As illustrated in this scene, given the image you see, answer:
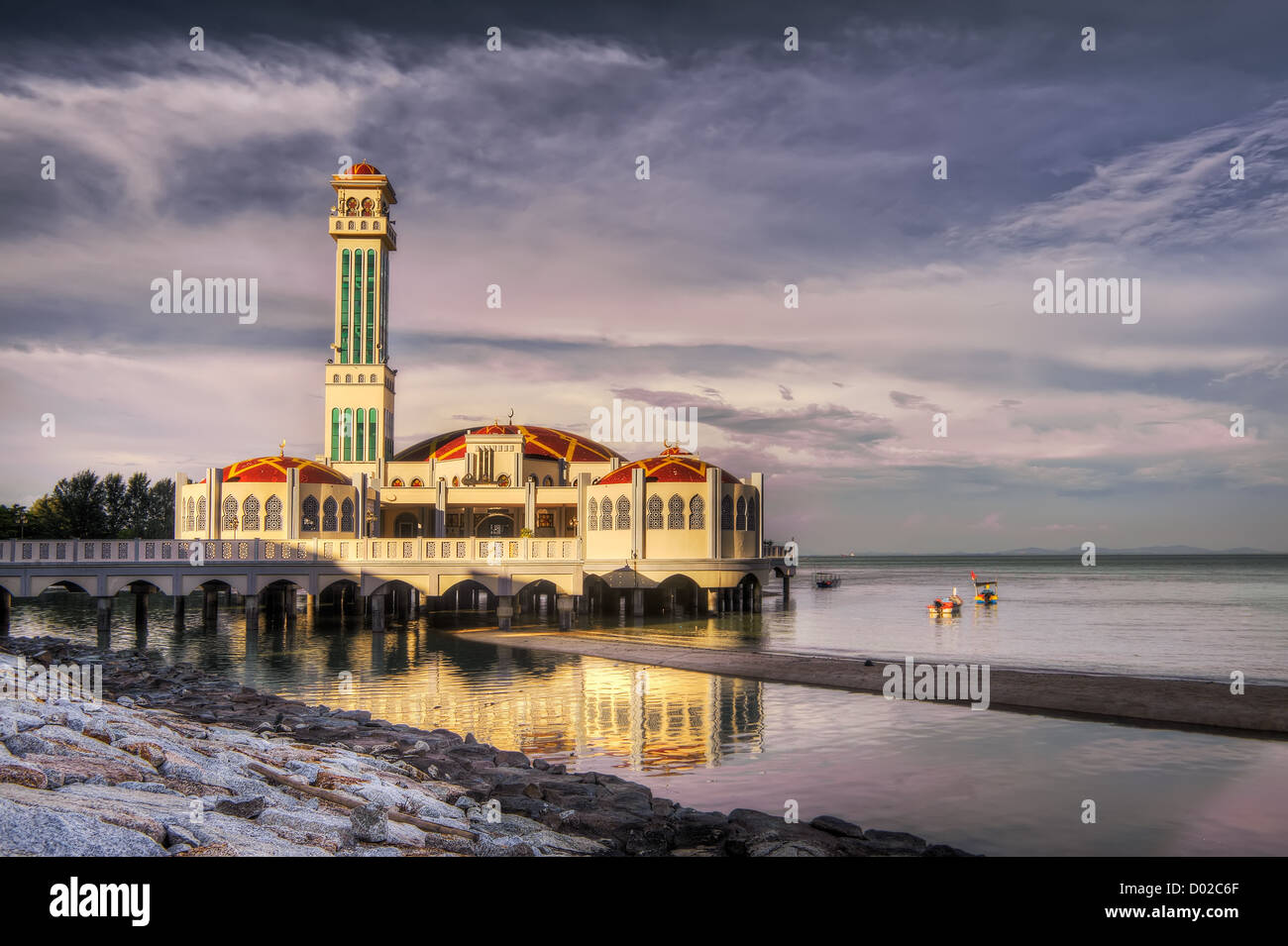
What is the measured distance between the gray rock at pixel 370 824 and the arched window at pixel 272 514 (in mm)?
42084

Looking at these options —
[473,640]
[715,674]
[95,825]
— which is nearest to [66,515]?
[473,640]

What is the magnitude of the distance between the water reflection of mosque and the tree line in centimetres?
6802

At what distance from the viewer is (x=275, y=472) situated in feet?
164

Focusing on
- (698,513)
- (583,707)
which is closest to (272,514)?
(698,513)

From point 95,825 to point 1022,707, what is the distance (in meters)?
21.5

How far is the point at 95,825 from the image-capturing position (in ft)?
25.1

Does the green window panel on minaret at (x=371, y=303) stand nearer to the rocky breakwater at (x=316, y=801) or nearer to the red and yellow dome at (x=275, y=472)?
the red and yellow dome at (x=275, y=472)

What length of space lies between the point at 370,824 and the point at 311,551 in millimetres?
35849

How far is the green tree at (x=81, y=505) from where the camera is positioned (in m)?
90.7

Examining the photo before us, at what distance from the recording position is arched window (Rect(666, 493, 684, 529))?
49125 mm

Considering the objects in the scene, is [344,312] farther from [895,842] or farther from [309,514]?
[895,842]
